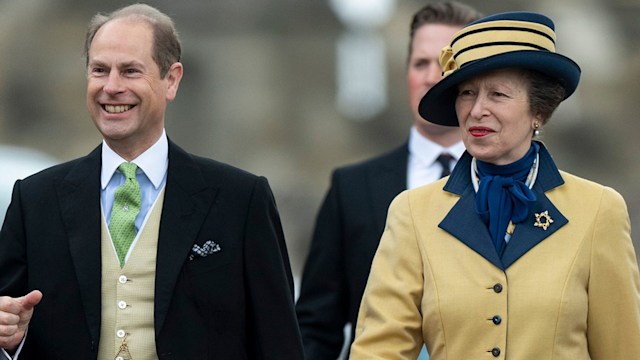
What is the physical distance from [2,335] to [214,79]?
15256 millimetres

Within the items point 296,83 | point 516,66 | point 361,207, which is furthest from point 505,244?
point 296,83

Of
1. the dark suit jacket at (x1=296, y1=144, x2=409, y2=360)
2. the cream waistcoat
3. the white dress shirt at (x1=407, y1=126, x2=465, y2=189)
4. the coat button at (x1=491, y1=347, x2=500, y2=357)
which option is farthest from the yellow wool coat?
the white dress shirt at (x1=407, y1=126, x2=465, y2=189)

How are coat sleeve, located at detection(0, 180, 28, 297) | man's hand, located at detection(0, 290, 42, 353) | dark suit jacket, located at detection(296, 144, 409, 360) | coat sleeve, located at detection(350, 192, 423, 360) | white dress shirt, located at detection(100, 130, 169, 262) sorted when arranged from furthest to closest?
dark suit jacket, located at detection(296, 144, 409, 360) → white dress shirt, located at detection(100, 130, 169, 262) → coat sleeve, located at detection(0, 180, 28, 297) → coat sleeve, located at detection(350, 192, 423, 360) → man's hand, located at detection(0, 290, 42, 353)

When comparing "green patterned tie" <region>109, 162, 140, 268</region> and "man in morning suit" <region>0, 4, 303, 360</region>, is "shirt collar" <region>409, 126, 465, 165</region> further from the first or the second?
"green patterned tie" <region>109, 162, 140, 268</region>

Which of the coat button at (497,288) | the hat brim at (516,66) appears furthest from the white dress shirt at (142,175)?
the coat button at (497,288)

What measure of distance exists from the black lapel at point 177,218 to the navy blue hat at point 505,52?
31.0 inches

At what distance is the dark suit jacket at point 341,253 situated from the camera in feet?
21.7

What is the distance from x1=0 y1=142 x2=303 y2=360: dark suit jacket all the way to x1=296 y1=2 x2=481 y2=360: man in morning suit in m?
0.94

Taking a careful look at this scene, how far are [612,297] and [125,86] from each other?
1.65 metres

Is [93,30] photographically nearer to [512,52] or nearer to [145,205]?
[145,205]

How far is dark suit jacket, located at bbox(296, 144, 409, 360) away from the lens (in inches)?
260

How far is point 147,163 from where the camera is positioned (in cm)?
564

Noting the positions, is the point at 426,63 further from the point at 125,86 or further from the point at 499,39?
the point at 125,86

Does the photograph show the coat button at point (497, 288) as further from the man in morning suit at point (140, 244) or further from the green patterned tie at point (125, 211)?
the green patterned tie at point (125, 211)
